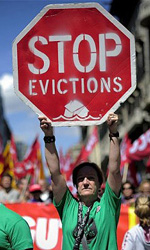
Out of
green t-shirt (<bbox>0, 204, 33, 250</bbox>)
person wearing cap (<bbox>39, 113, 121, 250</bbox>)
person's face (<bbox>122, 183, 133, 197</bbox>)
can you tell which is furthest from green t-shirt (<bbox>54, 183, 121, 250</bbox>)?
person's face (<bbox>122, 183, 133, 197</bbox>)

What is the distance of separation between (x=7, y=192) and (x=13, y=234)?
286 inches

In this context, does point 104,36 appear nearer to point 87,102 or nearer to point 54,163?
point 87,102

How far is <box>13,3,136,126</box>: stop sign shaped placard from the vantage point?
12.9 ft

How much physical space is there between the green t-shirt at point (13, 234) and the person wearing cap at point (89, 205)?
0.46 metres

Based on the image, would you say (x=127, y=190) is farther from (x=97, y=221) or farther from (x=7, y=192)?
(x=97, y=221)

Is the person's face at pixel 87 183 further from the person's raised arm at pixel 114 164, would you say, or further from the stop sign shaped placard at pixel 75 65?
the stop sign shaped placard at pixel 75 65

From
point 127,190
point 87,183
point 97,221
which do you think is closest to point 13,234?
point 97,221

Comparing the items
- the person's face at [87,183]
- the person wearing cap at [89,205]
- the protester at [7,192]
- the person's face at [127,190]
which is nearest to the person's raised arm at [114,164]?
the person wearing cap at [89,205]

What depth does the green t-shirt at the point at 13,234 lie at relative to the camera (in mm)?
3781

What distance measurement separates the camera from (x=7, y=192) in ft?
36.0

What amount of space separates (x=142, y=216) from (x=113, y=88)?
2.00m

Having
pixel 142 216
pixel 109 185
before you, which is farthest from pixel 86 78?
pixel 142 216

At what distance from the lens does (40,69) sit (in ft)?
13.1

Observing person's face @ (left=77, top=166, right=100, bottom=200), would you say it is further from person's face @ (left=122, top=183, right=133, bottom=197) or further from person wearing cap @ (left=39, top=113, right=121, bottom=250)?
person's face @ (left=122, top=183, right=133, bottom=197)
